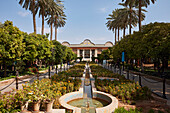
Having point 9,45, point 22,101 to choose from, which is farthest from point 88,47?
point 22,101

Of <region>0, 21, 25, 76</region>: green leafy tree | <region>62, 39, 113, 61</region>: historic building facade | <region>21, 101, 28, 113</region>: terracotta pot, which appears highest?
<region>62, 39, 113, 61</region>: historic building facade

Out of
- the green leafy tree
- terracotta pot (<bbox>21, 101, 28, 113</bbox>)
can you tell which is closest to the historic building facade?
the green leafy tree

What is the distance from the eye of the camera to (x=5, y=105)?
4.20 m

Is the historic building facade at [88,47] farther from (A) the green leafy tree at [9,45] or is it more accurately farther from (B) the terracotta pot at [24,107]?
(B) the terracotta pot at [24,107]

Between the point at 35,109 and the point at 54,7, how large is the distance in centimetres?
2484

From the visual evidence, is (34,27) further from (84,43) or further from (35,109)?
(84,43)

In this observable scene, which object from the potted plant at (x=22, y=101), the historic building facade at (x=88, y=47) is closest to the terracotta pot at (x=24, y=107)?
the potted plant at (x=22, y=101)

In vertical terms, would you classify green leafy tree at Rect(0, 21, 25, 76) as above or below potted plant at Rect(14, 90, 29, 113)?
above

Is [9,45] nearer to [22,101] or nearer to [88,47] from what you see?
[22,101]

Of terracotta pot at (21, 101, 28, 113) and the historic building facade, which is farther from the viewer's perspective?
the historic building facade

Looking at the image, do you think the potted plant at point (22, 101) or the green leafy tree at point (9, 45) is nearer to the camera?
the potted plant at point (22, 101)

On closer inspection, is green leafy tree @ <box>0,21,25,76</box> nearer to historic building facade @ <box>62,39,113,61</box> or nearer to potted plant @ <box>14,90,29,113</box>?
potted plant @ <box>14,90,29,113</box>

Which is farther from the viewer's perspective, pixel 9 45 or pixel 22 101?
pixel 9 45

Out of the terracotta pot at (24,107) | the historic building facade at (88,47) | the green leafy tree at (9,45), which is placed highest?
the historic building facade at (88,47)
